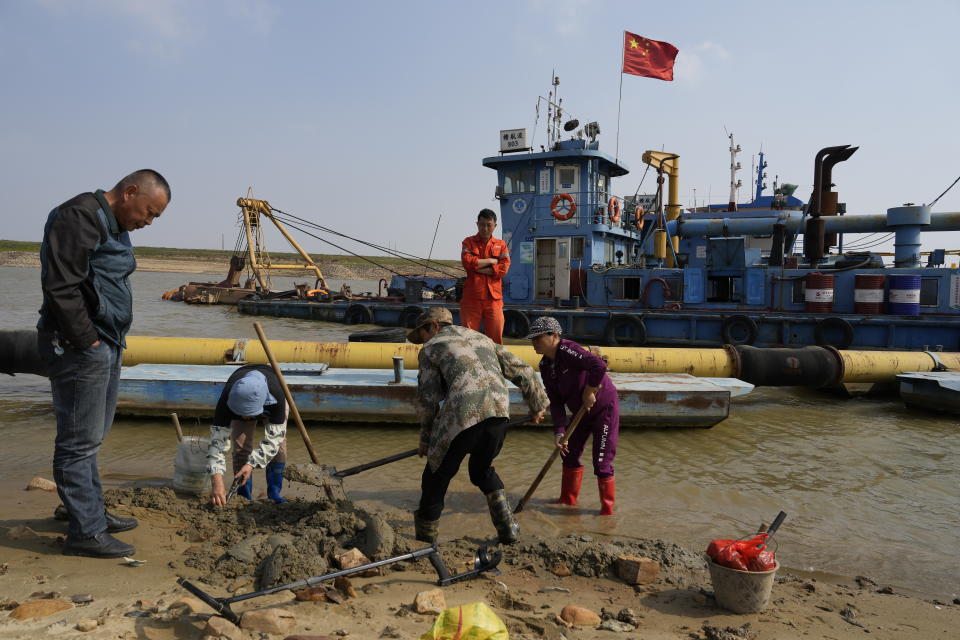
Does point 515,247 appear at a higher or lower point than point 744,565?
higher

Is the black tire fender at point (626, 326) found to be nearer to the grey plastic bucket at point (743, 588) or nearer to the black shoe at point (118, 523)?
the grey plastic bucket at point (743, 588)

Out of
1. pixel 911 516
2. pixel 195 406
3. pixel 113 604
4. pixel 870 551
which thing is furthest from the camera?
pixel 195 406

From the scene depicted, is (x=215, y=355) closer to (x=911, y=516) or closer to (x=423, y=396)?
(x=423, y=396)

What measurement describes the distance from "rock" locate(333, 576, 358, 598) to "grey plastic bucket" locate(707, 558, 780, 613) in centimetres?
173

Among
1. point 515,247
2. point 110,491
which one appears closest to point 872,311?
point 515,247

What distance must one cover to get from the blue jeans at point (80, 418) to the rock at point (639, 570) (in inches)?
109

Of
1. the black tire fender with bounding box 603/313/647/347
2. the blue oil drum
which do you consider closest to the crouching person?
the black tire fender with bounding box 603/313/647/347

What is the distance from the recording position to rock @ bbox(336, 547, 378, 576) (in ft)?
10.2

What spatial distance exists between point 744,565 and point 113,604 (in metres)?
2.86

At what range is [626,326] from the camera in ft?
45.8

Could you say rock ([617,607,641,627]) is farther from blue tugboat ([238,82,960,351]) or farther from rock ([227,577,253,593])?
blue tugboat ([238,82,960,351])

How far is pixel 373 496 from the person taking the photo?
15.8 feet

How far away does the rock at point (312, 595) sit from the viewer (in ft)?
9.09

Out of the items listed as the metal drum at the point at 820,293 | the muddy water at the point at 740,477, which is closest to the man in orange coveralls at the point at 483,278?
the muddy water at the point at 740,477
